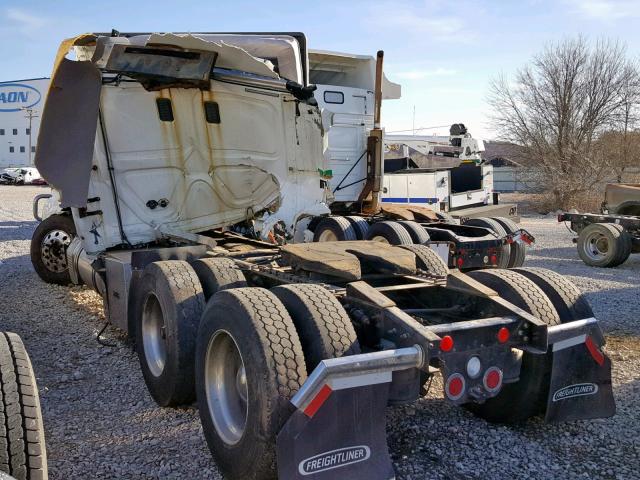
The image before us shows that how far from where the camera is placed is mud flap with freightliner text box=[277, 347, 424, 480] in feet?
9.68

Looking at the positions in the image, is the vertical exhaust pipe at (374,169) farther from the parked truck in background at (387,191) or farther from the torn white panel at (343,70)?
the torn white panel at (343,70)

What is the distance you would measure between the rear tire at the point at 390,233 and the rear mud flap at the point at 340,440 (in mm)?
4961

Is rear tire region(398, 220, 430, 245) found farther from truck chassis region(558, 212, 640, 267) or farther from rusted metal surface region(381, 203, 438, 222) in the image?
truck chassis region(558, 212, 640, 267)

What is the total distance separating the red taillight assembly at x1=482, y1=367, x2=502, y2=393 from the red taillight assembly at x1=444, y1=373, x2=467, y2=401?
6.6 inches

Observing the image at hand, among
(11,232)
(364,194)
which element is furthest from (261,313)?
(11,232)

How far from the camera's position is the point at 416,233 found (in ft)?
27.1

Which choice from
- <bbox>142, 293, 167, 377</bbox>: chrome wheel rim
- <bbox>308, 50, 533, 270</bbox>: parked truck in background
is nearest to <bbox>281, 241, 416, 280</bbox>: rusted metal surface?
<bbox>142, 293, 167, 377</bbox>: chrome wheel rim

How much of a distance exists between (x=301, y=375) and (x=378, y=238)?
18.0 feet

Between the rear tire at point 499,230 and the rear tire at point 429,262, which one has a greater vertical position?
the rear tire at point 429,262

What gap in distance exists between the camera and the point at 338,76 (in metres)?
11.4

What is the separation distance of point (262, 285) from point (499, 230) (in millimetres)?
5394

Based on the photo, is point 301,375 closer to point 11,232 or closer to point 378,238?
point 378,238

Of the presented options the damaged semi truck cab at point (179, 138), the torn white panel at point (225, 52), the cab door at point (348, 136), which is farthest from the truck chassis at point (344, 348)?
the cab door at point (348, 136)

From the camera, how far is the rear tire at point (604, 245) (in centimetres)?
1171
